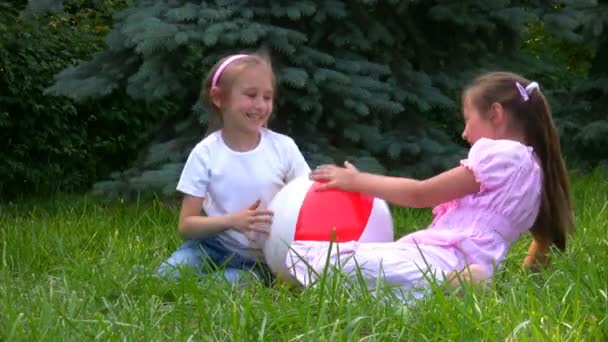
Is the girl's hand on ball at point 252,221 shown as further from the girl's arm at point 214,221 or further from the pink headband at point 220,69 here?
the pink headband at point 220,69

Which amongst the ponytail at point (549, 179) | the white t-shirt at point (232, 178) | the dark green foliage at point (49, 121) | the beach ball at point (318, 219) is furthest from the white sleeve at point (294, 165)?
the dark green foliage at point (49, 121)

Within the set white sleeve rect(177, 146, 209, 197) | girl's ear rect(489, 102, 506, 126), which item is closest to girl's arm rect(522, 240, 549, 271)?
girl's ear rect(489, 102, 506, 126)

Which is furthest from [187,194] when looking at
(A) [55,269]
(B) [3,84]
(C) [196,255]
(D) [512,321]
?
(B) [3,84]

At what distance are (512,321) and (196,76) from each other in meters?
4.15

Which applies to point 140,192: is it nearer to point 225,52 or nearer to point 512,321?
point 225,52

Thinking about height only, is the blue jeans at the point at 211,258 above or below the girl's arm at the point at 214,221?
below

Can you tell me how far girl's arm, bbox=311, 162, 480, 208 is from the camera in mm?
3959

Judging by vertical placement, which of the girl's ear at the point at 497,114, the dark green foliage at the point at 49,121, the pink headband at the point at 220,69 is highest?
the pink headband at the point at 220,69

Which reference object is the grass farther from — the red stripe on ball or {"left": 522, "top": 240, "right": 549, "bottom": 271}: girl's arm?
the red stripe on ball

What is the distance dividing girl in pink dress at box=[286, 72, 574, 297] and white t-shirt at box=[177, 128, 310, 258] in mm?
410

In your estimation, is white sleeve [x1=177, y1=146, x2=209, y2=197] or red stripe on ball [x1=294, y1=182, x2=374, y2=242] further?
white sleeve [x1=177, y1=146, x2=209, y2=197]

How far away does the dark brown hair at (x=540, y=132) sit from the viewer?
4.11 m

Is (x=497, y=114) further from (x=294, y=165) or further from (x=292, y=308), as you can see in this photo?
(x=292, y=308)

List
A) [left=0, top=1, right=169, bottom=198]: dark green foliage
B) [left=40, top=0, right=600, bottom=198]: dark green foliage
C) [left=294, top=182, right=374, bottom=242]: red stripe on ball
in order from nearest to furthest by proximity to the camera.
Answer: [left=294, top=182, right=374, bottom=242]: red stripe on ball
[left=40, top=0, right=600, bottom=198]: dark green foliage
[left=0, top=1, right=169, bottom=198]: dark green foliage
